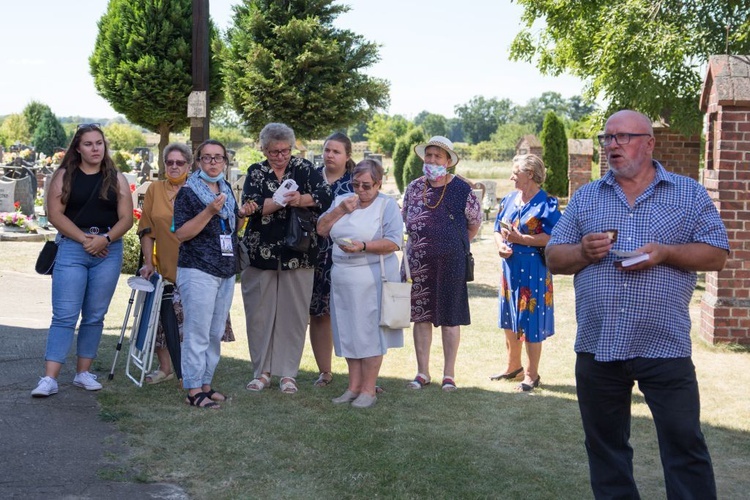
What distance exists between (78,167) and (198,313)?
1386mm

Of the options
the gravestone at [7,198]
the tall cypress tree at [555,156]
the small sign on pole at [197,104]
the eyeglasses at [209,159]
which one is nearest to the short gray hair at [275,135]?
the eyeglasses at [209,159]

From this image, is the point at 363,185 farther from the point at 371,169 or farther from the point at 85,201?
the point at 85,201

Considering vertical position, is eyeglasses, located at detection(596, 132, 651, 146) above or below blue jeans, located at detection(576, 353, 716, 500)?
above

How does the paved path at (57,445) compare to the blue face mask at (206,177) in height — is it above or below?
below

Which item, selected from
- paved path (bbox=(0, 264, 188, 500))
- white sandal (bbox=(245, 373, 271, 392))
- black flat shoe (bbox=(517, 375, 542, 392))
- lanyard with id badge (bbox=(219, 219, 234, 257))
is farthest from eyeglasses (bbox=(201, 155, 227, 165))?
black flat shoe (bbox=(517, 375, 542, 392))

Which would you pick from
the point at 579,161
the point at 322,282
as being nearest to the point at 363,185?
the point at 322,282

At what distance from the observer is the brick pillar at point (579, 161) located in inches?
992

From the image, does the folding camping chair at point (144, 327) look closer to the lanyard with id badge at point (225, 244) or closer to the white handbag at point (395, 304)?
the lanyard with id badge at point (225, 244)

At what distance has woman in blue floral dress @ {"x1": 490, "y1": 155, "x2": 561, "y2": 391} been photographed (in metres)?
7.31

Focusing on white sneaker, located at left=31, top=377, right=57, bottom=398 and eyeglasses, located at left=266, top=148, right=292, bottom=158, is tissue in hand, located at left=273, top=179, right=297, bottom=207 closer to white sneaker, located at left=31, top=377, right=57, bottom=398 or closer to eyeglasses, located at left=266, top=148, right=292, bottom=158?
eyeglasses, located at left=266, top=148, right=292, bottom=158

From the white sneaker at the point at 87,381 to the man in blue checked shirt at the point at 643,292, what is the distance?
403 centimetres

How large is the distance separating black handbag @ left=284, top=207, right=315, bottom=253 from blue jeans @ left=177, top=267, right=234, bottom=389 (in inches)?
20.0

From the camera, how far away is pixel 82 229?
6.75 meters

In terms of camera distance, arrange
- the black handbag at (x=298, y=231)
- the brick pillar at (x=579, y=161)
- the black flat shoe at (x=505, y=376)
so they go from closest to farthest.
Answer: the black handbag at (x=298, y=231) < the black flat shoe at (x=505, y=376) < the brick pillar at (x=579, y=161)
